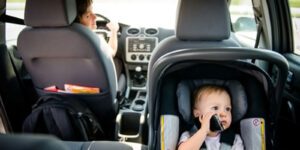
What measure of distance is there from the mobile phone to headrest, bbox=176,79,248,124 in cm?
13

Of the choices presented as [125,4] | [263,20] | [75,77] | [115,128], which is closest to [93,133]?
[115,128]

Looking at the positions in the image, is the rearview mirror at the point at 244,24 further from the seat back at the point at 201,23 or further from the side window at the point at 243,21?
the seat back at the point at 201,23

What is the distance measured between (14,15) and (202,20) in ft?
5.86

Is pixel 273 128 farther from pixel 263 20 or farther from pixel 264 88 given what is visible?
pixel 263 20

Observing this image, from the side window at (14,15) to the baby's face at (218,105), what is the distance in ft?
6.14

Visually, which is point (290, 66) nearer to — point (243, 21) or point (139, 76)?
point (243, 21)

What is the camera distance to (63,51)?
7.12 ft

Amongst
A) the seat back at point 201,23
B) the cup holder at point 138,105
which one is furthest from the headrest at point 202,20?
the cup holder at point 138,105

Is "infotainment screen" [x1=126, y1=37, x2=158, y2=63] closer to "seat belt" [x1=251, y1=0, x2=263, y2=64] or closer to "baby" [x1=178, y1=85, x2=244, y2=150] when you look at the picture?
"seat belt" [x1=251, y1=0, x2=263, y2=64]

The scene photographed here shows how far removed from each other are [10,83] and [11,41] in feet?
1.73

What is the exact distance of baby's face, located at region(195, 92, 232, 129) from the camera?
5.46ft

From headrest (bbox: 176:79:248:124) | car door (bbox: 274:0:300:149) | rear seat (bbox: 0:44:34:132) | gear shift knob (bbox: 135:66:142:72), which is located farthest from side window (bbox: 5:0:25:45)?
car door (bbox: 274:0:300:149)

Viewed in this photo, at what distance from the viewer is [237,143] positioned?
1.69 metres

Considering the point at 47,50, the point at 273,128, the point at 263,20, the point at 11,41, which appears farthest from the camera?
the point at 11,41
